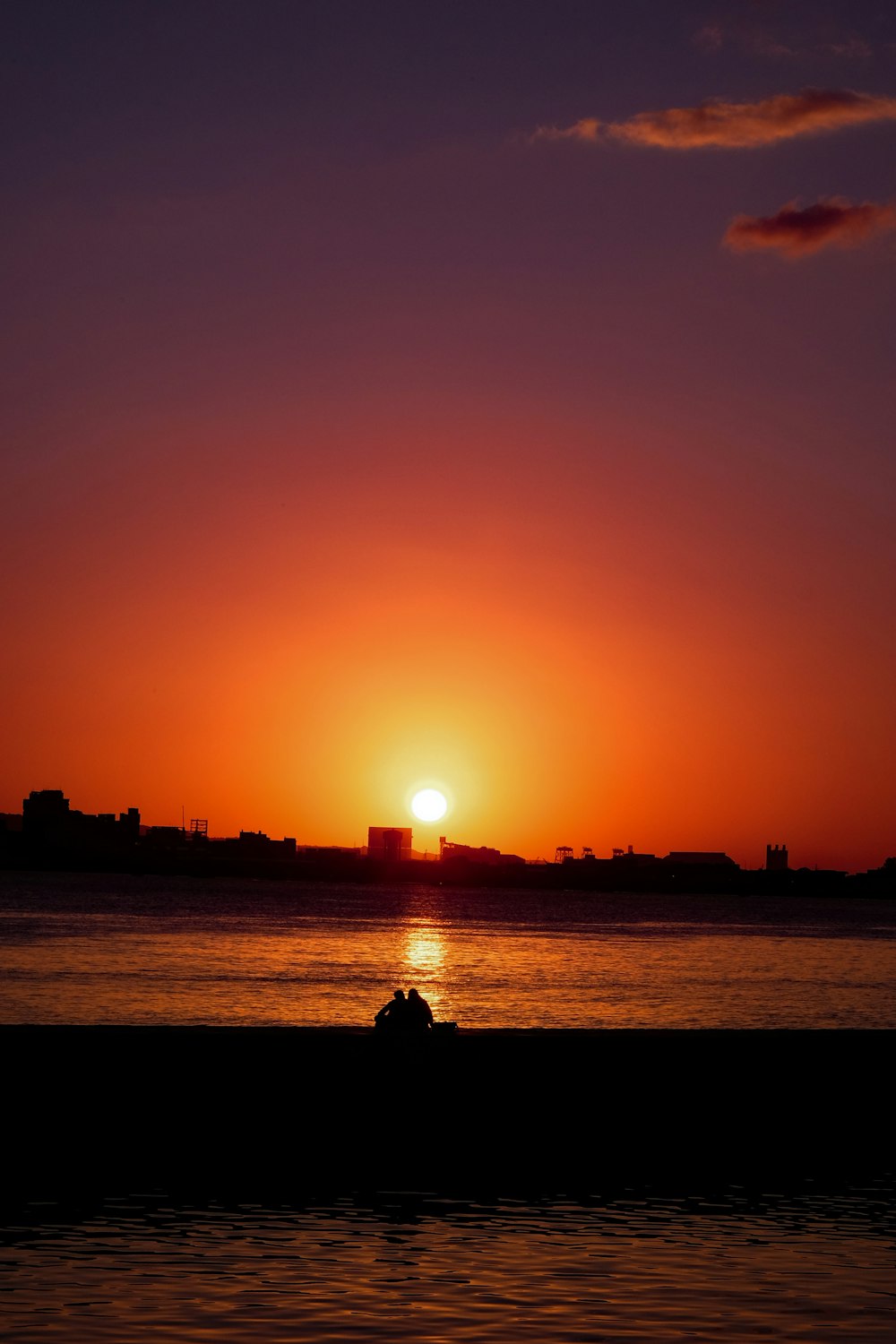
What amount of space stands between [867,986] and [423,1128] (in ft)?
196

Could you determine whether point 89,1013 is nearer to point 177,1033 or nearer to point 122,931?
point 177,1033

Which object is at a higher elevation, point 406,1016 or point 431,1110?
point 406,1016

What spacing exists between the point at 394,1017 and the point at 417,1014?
0.40 meters

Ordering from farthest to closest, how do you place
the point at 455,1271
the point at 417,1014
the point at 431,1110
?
the point at 417,1014 < the point at 431,1110 < the point at 455,1271

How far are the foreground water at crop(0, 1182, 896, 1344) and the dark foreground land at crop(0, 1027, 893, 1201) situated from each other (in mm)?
2270

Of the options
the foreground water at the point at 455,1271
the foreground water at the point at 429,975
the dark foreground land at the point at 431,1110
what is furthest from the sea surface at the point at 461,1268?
the foreground water at the point at 429,975

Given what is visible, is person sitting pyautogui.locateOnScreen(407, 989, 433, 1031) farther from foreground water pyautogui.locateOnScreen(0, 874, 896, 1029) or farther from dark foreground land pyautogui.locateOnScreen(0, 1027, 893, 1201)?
foreground water pyautogui.locateOnScreen(0, 874, 896, 1029)

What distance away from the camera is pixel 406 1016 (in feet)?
88.2

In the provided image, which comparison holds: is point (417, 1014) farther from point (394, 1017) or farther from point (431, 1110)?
point (431, 1110)

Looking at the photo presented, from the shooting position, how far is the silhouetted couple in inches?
1054

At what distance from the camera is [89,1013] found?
53812mm

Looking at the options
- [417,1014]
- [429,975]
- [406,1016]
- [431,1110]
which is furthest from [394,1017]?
[429,975]

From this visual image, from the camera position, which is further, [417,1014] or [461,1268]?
[417,1014]

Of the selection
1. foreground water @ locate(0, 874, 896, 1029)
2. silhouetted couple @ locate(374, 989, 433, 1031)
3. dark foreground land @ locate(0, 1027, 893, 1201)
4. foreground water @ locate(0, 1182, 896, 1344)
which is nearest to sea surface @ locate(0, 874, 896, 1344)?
foreground water @ locate(0, 1182, 896, 1344)
